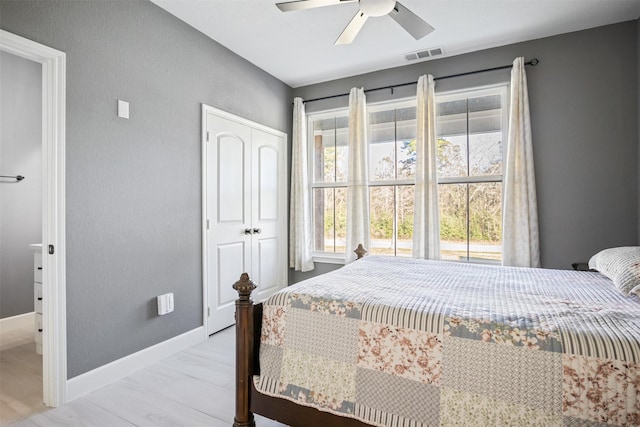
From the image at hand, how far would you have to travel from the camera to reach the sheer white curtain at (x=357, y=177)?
3781 millimetres

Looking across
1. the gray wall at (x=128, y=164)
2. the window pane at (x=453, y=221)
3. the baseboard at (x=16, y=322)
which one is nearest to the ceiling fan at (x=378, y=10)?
the gray wall at (x=128, y=164)

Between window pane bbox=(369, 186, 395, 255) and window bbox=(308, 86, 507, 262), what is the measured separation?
0.01 m

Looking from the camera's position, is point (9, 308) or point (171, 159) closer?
point (171, 159)

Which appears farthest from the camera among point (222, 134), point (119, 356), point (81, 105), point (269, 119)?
point (269, 119)

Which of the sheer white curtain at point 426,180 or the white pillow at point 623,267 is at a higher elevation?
the sheer white curtain at point 426,180

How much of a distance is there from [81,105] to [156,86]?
2.05 feet

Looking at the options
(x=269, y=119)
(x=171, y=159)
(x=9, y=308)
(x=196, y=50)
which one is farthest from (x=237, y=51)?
(x=9, y=308)

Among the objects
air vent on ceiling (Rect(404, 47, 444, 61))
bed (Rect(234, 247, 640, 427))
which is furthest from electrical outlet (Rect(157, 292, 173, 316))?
air vent on ceiling (Rect(404, 47, 444, 61))

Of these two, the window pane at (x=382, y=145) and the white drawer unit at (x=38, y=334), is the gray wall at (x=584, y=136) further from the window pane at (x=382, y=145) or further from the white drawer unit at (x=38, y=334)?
the white drawer unit at (x=38, y=334)

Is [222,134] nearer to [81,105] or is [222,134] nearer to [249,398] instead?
[81,105]

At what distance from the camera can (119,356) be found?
2.31m

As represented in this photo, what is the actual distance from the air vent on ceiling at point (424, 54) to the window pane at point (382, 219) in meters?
1.36

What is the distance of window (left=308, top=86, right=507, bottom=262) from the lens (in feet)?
11.1

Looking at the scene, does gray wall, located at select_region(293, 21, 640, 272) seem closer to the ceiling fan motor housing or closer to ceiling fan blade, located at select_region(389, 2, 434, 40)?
ceiling fan blade, located at select_region(389, 2, 434, 40)
